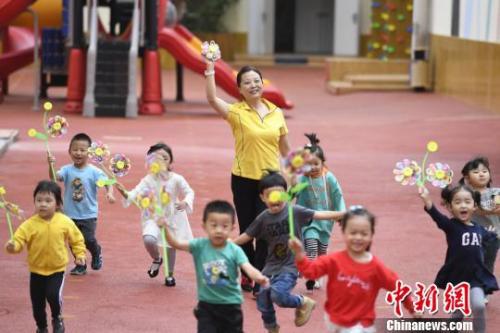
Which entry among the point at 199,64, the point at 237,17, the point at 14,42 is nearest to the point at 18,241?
the point at 199,64

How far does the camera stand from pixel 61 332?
7641mm

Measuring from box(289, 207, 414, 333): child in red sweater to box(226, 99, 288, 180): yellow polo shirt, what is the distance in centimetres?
236

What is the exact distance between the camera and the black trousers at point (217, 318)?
6633 mm

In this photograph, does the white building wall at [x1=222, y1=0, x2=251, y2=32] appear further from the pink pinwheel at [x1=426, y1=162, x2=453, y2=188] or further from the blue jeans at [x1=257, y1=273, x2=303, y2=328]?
the blue jeans at [x1=257, y1=273, x2=303, y2=328]

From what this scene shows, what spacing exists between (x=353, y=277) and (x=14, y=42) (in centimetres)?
2165

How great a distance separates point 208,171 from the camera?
15.6 metres

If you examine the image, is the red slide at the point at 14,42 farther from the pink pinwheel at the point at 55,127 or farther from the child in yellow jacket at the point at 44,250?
the child in yellow jacket at the point at 44,250

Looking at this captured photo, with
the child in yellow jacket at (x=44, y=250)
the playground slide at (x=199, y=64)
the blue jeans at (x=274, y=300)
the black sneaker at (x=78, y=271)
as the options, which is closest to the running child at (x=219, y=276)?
the blue jeans at (x=274, y=300)

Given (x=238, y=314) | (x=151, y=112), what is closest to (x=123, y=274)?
(x=238, y=314)

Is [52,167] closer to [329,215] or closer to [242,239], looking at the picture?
[242,239]

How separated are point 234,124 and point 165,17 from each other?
16011 mm

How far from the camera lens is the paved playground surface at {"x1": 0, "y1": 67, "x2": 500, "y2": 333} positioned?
8.55 meters

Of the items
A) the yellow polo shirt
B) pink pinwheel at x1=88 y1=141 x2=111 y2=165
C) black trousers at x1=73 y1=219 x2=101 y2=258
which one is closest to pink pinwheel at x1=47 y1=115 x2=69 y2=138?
pink pinwheel at x1=88 y1=141 x2=111 y2=165

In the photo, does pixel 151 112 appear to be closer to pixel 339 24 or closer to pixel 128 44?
pixel 128 44
